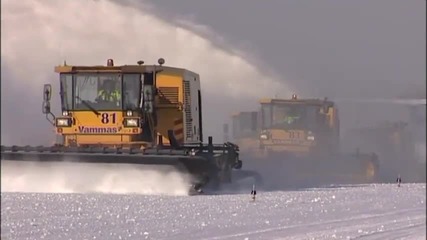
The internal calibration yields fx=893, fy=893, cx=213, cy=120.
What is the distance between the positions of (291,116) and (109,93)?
8.83 ft

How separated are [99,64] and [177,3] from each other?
4.32m

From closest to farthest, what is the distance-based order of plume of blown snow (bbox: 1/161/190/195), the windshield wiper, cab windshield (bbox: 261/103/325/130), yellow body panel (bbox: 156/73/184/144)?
cab windshield (bbox: 261/103/325/130) → plume of blown snow (bbox: 1/161/190/195) → the windshield wiper → yellow body panel (bbox: 156/73/184/144)

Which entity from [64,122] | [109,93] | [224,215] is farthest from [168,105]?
[224,215]

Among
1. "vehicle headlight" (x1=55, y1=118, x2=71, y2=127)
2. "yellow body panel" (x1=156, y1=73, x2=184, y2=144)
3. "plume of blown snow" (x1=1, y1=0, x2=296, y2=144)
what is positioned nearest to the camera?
"plume of blown snow" (x1=1, y1=0, x2=296, y2=144)

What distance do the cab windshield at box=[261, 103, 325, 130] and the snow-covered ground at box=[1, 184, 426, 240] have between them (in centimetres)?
106

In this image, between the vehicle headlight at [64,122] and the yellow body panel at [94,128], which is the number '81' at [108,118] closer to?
the yellow body panel at [94,128]

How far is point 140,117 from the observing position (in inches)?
514

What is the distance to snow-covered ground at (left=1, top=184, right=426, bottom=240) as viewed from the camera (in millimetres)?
7664

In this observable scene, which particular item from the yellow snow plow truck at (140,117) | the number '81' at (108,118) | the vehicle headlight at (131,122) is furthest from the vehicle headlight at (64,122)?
the vehicle headlight at (131,122)

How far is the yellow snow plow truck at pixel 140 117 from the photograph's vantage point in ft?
40.7

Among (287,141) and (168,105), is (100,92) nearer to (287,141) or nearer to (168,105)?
(168,105)

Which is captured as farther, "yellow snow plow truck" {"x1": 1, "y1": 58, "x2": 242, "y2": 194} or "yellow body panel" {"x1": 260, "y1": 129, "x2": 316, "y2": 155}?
"yellow snow plow truck" {"x1": 1, "y1": 58, "x2": 242, "y2": 194}

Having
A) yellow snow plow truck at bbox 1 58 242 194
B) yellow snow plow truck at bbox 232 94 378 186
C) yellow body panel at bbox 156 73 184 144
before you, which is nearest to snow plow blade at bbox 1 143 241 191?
yellow snow plow truck at bbox 1 58 242 194

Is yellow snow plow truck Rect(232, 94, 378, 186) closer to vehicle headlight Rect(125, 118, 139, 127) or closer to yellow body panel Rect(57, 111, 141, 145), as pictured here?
vehicle headlight Rect(125, 118, 139, 127)
